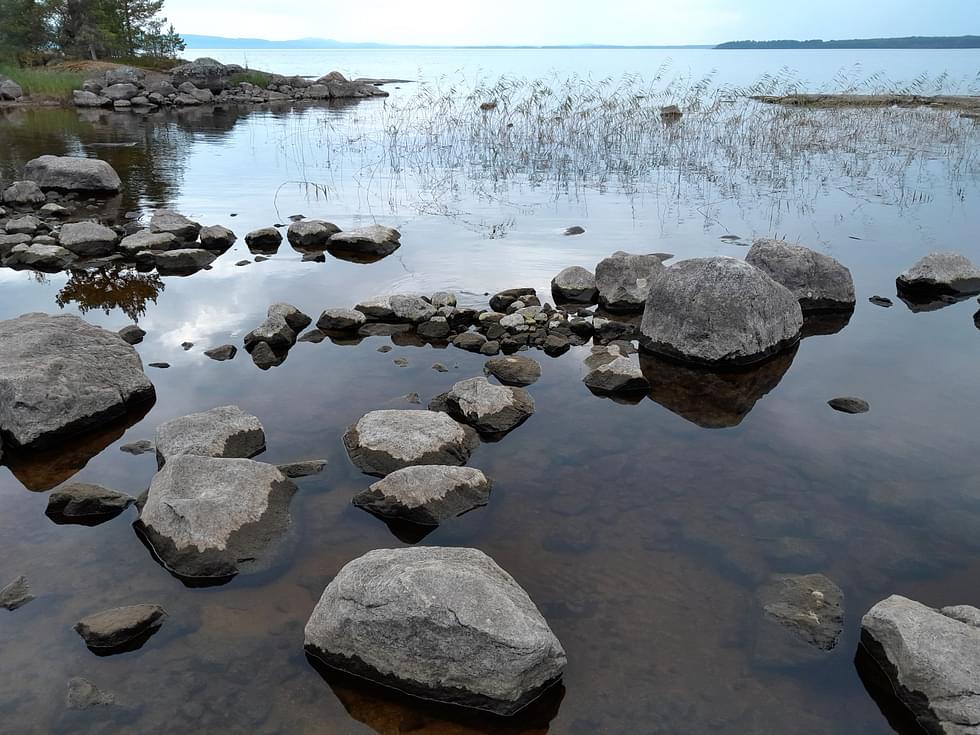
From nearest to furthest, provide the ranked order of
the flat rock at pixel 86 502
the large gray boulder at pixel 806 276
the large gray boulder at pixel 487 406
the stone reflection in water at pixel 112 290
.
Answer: the flat rock at pixel 86 502
the large gray boulder at pixel 487 406
the large gray boulder at pixel 806 276
the stone reflection in water at pixel 112 290

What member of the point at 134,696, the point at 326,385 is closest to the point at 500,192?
the point at 326,385

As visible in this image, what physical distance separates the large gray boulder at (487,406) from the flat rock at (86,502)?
10.4 ft

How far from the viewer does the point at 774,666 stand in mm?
4863

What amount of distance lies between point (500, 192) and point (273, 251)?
6906 mm

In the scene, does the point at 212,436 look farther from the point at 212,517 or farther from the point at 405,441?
the point at 405,441

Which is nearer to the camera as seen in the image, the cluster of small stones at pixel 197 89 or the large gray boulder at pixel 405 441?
the large gray boulder at pixel 405 441

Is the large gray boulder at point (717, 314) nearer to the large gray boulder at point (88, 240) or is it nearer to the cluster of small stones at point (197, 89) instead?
the large gray boulder at point (88, 240)

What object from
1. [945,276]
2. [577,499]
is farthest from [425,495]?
[945,276]

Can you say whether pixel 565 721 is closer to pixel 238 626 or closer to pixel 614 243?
pixel 238 626

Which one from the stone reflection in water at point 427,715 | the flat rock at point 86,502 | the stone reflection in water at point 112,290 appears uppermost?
the flat rock at point 86,502

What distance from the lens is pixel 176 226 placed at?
14969mm

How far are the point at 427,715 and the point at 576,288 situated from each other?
25.8 ft

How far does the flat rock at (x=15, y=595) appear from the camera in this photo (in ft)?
17.4

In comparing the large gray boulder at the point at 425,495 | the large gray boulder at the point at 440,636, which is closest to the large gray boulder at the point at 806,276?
the large gray boulder at the point at 425,495
